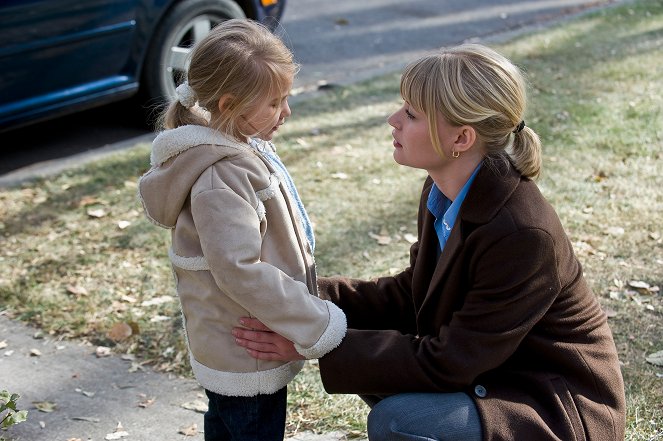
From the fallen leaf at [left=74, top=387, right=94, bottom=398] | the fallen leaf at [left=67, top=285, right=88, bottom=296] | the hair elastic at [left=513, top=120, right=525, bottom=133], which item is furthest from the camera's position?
the fallen leaf at [left=67, top=285, right=88, bottom=296]

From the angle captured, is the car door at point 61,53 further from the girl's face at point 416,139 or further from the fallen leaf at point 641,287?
the girl's face at point 416,139

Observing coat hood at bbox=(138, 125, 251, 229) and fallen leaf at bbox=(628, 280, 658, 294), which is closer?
coat hood at bbox=(138, 125, 251, 229)

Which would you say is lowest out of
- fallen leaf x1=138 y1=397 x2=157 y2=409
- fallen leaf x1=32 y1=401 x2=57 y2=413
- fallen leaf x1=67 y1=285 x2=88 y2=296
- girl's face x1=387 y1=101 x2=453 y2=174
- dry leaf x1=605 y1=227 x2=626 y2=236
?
fallen leaf x1=67 y1=285 x2=88 y2=296

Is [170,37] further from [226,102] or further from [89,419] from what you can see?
→ [226,102]

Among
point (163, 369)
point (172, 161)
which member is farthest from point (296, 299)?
point (163, 369)

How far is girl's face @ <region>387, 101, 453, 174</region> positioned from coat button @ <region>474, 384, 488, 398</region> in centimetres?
59

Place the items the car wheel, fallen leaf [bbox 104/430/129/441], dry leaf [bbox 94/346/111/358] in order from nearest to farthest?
fallen leaf [bbox 104/430/129/441], dry leaf [bbox 94/346/111/358], the car wheel

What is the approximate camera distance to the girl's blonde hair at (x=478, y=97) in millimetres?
2344

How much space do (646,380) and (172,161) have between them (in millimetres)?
1959

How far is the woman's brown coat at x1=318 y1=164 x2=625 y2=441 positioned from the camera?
231 centimetres

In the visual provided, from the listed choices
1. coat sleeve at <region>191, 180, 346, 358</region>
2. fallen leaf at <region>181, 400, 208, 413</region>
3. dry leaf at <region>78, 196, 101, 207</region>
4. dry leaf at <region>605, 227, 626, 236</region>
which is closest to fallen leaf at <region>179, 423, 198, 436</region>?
fallen leaf at <region>181, 400, 208, 413</region>

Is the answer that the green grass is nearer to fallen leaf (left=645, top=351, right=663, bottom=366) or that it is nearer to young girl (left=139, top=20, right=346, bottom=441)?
fallen leaf (left=645, top=351, right=663, bottom=366)

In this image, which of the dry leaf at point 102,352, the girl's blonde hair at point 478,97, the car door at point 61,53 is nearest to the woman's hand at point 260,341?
the girl's blonde hair at point 478,97

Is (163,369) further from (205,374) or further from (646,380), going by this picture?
(646,380)
